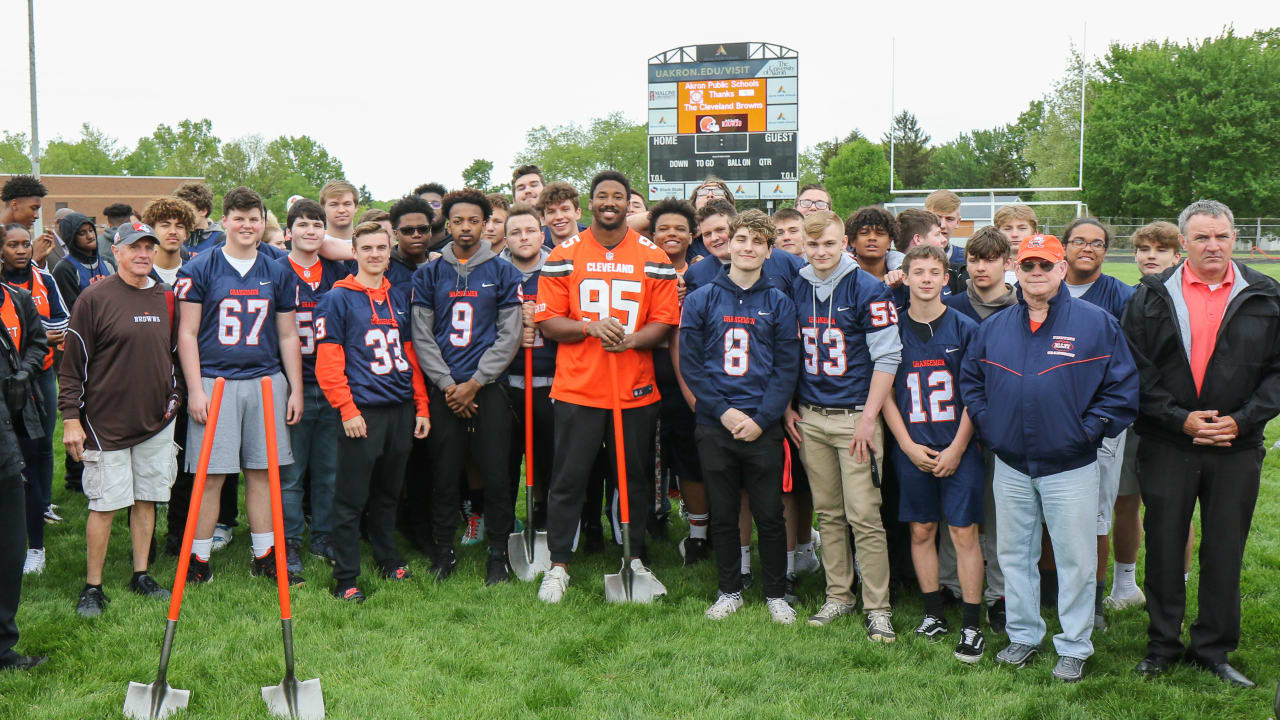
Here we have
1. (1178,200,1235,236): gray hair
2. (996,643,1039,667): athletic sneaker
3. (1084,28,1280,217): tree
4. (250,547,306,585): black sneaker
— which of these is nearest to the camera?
(1178,200,1235,236): gray hair

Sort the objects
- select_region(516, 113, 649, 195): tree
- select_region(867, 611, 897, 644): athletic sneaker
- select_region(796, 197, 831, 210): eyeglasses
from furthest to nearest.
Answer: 1. select_region(516, 113, 649, 195): tree
2. select_region(796, 197, 831, 210): eyeglasses
3. select_region(867, 611, 897, 644): athletic sneaker

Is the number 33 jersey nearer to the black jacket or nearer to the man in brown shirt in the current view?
the man in brown shirt

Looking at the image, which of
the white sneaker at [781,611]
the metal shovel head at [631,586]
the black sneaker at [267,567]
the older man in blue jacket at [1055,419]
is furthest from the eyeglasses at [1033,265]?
the black sneaker at [267,567]

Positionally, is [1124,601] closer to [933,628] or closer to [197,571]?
[933,628]

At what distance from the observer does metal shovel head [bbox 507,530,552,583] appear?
232 inches

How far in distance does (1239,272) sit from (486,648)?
425cm

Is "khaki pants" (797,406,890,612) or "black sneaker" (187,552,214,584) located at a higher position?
"khaki pants" (797,406,890,612)

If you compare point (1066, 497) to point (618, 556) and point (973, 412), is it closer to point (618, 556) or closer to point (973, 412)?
point (973, 412)

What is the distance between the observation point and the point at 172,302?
219 inches

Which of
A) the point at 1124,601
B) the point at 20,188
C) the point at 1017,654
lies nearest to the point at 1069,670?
the point at 1017,654

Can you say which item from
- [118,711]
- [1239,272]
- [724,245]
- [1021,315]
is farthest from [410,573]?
[1239,272]

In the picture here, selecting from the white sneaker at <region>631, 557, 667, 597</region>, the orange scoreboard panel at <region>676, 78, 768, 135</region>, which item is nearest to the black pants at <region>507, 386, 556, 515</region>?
the white sneaker at <region>631, 557, 667, 597</region>

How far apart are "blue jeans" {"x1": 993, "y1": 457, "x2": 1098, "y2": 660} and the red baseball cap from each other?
1.01m

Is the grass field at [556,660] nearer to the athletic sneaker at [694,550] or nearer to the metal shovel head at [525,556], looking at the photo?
the metal shovel head at [525,556]
